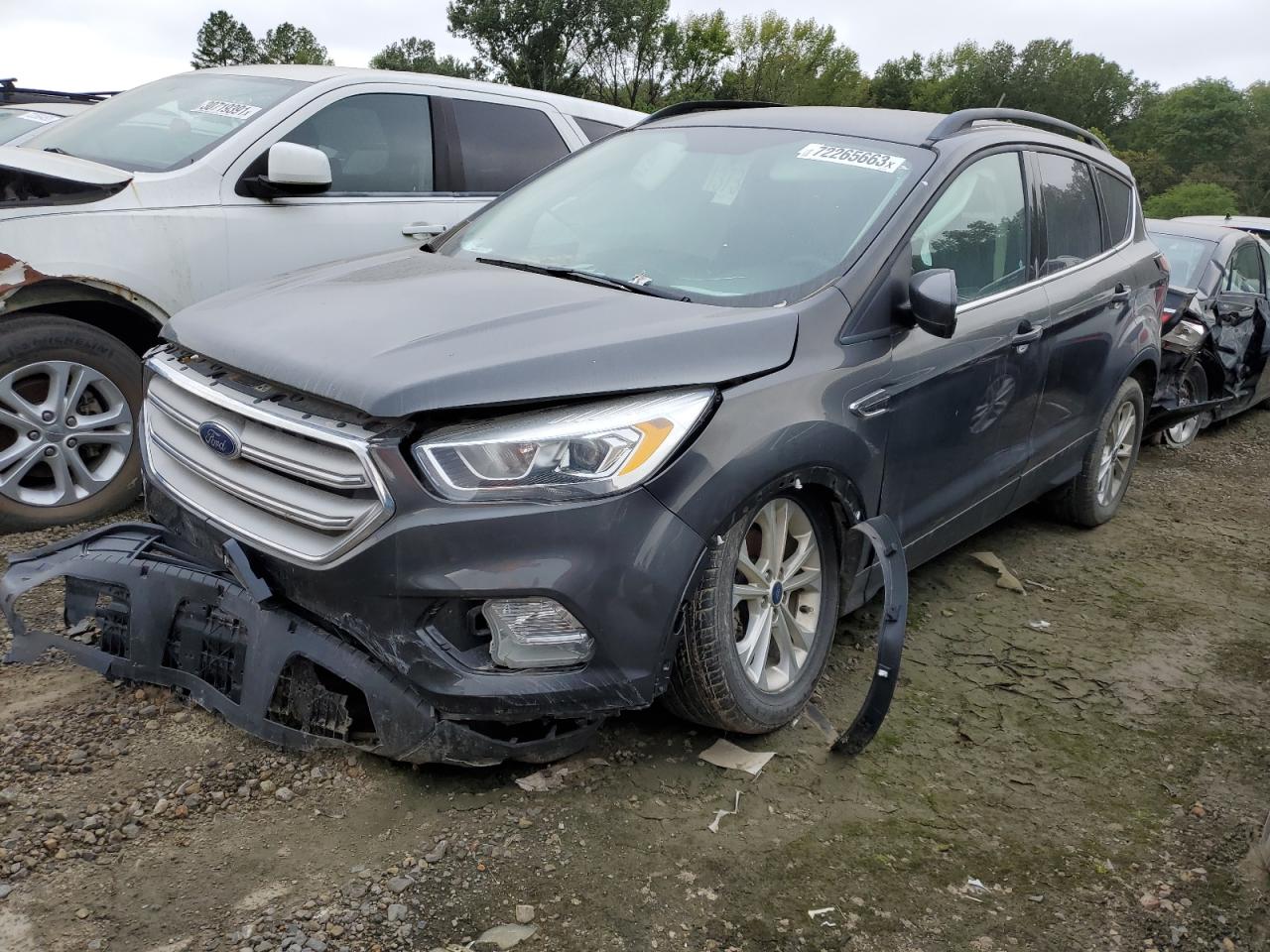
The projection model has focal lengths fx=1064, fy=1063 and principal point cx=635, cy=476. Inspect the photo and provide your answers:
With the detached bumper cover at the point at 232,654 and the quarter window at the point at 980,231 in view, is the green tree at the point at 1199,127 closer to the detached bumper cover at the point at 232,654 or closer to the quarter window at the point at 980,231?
the quarter window at the point at 980,231

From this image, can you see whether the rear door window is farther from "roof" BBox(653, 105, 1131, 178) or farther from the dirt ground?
the dirt ground

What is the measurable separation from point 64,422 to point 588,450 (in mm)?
2700

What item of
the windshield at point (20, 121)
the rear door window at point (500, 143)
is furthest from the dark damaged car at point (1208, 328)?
the windshield at point (20, 121)

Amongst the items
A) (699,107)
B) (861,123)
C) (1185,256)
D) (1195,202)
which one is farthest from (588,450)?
(1195,202)

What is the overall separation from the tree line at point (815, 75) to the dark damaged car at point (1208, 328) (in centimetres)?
2514

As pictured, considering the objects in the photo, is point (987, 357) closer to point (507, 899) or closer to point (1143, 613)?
point (1143, 613)

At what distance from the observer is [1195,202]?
50.7 metres

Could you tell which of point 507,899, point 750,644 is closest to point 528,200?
point 750,644

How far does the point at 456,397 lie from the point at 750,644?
1.13 meters

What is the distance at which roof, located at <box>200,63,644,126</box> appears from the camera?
505 centimetres

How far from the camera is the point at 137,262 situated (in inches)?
167

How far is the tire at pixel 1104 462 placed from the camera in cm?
496

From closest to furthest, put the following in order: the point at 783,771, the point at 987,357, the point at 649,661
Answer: the point at 649,661 → the point at 783,771 → the point at 987,357

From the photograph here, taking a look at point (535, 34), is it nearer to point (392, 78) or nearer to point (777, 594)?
point (392, 78)
